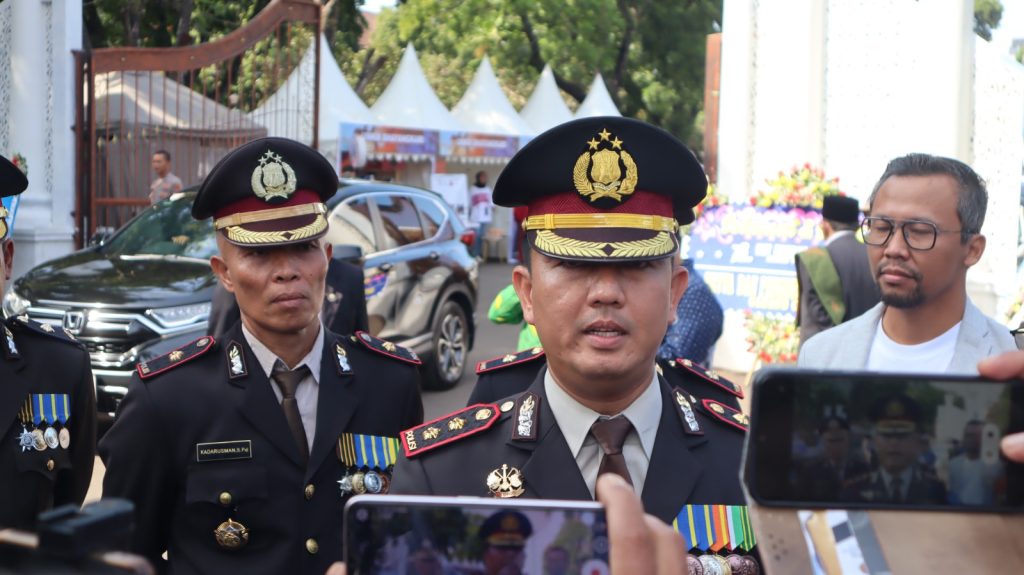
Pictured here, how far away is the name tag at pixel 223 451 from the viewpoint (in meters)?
2.85

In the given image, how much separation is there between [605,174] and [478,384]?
48.1 inches

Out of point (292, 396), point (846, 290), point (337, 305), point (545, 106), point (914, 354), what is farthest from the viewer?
point (545, 106)

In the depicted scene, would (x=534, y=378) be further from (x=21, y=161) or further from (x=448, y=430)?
(x=21, y=161)

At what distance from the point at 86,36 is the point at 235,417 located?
20.2 metres

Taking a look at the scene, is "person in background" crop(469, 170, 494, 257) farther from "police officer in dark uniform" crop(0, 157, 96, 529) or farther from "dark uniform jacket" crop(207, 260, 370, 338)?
"police officer in dark uniform" crop(0, 157, 96, 529)

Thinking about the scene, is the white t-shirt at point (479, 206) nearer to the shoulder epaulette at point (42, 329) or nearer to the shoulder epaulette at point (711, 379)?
the shoulder epaulette at point (42, 329)

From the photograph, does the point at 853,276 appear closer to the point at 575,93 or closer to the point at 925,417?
the point at 925,417

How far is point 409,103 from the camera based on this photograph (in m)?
21.6

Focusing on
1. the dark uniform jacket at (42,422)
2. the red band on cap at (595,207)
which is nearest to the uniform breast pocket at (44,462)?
the dark uniform jacket at (42,422)

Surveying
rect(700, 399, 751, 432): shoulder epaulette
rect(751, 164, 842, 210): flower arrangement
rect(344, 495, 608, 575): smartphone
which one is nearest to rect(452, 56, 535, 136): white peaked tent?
rect(751, 164, 842, 210): flower arrangement

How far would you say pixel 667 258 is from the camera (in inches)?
84.0

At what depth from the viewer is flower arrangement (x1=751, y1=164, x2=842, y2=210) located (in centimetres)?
977

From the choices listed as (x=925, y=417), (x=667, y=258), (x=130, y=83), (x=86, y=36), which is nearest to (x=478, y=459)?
(x=667, y=258)

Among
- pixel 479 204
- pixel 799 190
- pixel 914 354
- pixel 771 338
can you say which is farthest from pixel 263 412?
pixel 479 204
